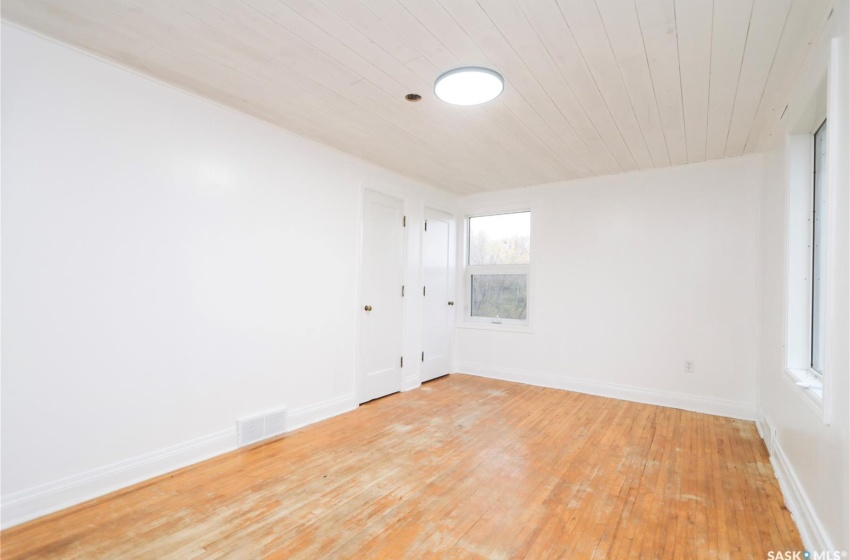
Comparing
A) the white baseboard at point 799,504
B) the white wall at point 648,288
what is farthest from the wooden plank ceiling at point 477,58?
the white baseboard at point 799,504

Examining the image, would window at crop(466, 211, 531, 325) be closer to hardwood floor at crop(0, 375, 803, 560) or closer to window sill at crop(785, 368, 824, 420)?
hardwood floor at crop(0, 375, 803, 560)

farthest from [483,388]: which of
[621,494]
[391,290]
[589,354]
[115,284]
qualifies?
[115,284]

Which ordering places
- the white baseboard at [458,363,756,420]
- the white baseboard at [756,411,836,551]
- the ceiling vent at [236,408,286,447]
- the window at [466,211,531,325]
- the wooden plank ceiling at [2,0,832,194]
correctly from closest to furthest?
the white baseboard at [756,411,836,551]
the wooden plank ceiling at [2,0,832,194]
the ceiling vent at [236,408,286,447]
the white baseboard at [458,363,756,420]
the window at [466,211,531,325]

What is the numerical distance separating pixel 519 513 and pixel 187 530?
1.67 m

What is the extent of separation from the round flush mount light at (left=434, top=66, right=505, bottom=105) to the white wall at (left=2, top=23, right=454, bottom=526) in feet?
4.95

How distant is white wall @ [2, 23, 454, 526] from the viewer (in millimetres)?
1913

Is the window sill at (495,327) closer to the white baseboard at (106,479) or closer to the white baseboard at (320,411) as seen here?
the white baseboard at (320,411)

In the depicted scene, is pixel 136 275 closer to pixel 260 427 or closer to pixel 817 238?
pixel 260 427

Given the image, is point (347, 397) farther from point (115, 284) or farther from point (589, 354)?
point (589, 354)

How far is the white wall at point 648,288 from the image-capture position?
3.60 meters

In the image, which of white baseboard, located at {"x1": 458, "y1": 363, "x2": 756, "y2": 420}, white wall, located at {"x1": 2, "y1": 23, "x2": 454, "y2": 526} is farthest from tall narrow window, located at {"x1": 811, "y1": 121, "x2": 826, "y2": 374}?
white wall, located at {"x1": 2, "y1": 23, "x2": 454, "y2": 526}

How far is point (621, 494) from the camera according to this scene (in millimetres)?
2217

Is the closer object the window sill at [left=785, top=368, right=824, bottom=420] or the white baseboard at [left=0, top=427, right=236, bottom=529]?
the window sill at [left=785, top=368, right=824, bottom=420]

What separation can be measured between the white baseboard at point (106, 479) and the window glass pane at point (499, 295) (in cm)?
337
